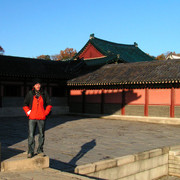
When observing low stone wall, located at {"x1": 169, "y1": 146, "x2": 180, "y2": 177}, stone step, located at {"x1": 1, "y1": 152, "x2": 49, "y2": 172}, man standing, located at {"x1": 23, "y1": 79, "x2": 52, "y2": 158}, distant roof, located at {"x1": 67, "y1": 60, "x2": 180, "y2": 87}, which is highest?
distant roof, located at {"x1": 67, "y1": 60, "x2": 180, "y2": 87}

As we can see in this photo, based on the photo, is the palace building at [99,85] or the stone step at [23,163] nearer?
the stone step at [23,163]

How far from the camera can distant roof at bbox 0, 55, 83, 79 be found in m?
20.2

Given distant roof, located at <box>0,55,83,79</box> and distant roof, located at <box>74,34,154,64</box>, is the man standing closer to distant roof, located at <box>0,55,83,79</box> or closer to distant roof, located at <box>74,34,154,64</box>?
distant roof, located at <box>0,55,83,79</box>

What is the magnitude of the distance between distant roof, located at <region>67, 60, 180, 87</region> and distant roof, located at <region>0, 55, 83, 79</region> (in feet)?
4.90

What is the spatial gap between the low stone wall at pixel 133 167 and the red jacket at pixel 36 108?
135 cm

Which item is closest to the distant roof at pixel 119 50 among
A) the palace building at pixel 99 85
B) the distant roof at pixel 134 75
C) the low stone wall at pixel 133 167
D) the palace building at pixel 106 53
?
the palace building at pixel 106 53

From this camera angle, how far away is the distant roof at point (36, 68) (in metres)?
20.2

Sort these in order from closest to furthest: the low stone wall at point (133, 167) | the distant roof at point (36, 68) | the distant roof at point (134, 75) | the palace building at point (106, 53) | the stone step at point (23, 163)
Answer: the stone step at point (23, 163), the low stone wall at point (133, 167), the distant roof at point (134, 75), the distant roof at point (36, 68), the palace building at point (106, 53)

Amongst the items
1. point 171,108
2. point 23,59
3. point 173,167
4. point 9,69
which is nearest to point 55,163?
point 173,167

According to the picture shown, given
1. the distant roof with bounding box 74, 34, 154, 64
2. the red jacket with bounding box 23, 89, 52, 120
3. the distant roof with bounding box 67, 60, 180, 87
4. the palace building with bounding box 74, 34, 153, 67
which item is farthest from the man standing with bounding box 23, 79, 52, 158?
the distant roof with bounding box 74, 34, 154, 64

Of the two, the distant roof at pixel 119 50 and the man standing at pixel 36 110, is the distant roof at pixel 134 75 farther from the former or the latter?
the man standing at pixel 36 110

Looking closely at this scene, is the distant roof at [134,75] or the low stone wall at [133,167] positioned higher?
the distant roof at [134,75]

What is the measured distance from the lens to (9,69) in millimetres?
20266

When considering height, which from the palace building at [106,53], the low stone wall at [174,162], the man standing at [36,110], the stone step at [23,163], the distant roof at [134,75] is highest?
the palace building at [106,53]
